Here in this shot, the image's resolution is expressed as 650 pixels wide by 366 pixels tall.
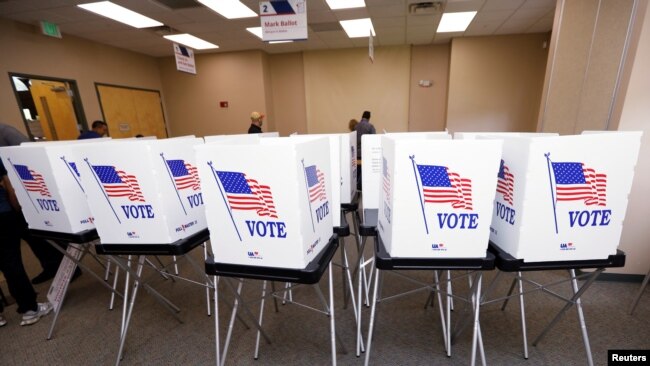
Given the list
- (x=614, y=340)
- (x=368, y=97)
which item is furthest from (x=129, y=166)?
(x=368, y=97)

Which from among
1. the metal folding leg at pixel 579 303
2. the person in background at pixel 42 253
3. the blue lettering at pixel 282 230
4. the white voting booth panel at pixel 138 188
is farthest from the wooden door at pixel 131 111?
the metal folding leg at pixel 579 303

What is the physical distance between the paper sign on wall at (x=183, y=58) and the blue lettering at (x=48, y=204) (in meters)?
3.41

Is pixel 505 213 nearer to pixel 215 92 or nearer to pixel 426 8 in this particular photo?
pixel 426 8

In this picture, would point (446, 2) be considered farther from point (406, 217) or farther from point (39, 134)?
point (39, 134)

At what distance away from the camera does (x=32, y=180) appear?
1.59 meters

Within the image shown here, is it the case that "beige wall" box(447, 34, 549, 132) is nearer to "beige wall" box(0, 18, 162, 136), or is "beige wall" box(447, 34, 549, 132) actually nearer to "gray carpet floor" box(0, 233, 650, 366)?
"gray carpet floor" box(0, 233, 650, 366)

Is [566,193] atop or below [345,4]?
below

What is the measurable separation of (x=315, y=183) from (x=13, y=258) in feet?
7.61

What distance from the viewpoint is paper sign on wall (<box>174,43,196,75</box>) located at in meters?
4.45

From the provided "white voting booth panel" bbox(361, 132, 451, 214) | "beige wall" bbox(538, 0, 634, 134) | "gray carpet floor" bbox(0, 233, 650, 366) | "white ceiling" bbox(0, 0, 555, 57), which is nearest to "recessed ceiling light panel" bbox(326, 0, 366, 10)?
"white ceiling" bbox(0, 0, 555, 57)

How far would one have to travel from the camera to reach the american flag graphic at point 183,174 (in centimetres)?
133

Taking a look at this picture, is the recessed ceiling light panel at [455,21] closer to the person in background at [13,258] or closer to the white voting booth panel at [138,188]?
the white voting booth panel at [138,188]

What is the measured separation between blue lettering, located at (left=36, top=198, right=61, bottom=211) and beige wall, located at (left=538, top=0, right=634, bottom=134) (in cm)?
369

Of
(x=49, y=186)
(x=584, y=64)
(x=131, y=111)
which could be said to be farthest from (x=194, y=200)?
(x=131, y=111)
